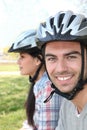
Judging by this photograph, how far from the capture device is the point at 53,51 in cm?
260

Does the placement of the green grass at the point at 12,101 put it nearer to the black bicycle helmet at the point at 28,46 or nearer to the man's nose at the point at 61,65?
the black bicycle helmet at the point at 28,46

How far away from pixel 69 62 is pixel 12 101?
8.33 metres

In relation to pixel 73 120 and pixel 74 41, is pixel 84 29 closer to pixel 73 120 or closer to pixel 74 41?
pixel 74 41

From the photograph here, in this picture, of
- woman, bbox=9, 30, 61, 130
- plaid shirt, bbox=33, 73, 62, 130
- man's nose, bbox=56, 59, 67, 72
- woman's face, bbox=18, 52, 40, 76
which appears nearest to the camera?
man's nose, bbox=56, 59, 67, 72

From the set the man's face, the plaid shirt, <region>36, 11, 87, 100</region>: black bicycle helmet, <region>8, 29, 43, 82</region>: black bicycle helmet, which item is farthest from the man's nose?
<region>8, 29, 43, 82</region>: black bicycle helmet

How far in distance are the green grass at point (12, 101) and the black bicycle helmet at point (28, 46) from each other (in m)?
4.60

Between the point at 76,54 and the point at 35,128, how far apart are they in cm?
129

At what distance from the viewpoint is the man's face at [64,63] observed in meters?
2.54

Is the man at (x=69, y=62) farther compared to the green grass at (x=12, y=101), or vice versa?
the green grass at (x=12, y=101)

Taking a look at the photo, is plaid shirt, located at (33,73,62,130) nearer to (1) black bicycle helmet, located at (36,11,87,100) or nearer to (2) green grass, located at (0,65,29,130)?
(1) black bicycle helmet, located at (36,11,87,100)

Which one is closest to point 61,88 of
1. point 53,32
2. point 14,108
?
point 53,32

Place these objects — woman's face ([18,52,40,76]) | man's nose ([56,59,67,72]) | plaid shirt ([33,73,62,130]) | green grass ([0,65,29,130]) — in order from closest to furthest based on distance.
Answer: man's nose ([56,59,67,72]) → plaid shirt ([33,73,62,130]) → woman's face ([18,52,40,76]) → green grass ([0,65,29,130])

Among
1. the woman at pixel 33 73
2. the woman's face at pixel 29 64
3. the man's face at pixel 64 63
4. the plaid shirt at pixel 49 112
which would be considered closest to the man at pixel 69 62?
the man's face at pixel 64 63

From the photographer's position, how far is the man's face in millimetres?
2541
